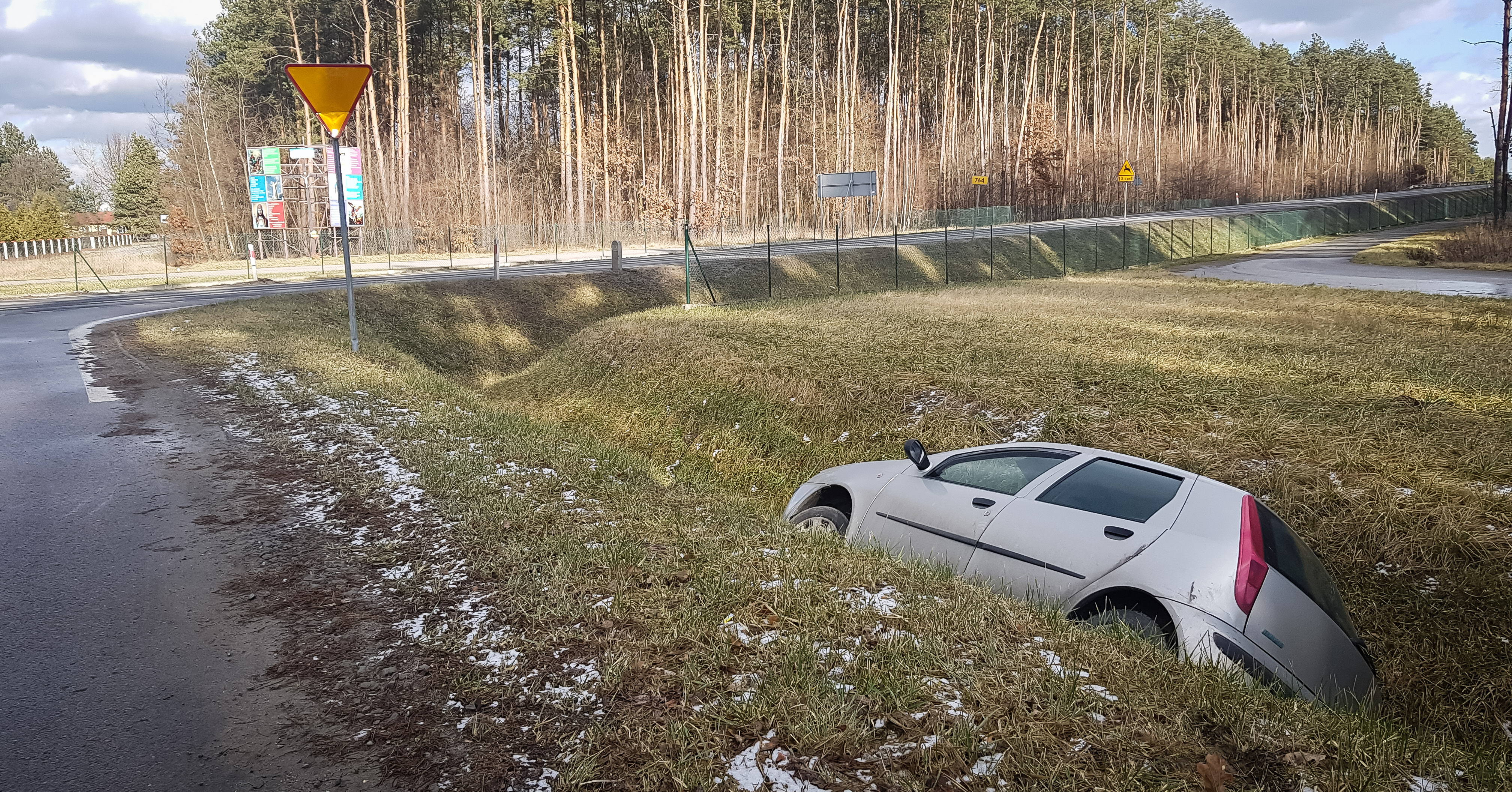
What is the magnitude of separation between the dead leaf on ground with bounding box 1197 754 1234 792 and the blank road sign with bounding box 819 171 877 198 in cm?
2447

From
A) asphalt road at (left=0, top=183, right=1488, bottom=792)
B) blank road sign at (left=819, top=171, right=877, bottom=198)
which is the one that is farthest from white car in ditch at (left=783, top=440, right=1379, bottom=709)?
blank road sign at (left=819, top=171, right=877, bottom=198)

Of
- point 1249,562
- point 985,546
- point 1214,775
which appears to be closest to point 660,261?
point 985,546

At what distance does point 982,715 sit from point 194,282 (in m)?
34.2

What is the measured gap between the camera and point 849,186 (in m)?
27.4

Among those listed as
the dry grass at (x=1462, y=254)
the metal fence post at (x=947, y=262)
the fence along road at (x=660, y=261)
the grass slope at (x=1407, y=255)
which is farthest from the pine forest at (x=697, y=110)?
the dry grass at (x=1462, y=254)

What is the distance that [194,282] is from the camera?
30812 millimetres

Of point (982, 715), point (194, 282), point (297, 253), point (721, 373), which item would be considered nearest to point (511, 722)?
point (982, 715)

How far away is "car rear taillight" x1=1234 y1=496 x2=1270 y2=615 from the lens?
14.0ft

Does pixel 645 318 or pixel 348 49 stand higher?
pixel 348 49

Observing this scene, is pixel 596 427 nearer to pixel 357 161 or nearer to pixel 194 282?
pixel 194 282

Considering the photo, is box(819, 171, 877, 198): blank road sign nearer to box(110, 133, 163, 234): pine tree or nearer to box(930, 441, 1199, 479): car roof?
box(930, 441, 1199, 479): car roof

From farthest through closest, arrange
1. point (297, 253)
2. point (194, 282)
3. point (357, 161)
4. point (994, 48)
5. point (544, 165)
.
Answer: point (994, 48), point (544, 165), point (297, 253), point (357, 161), point (194, 282)

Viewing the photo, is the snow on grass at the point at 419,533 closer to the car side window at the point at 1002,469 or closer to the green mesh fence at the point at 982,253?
the car side window at the point at 1002,469

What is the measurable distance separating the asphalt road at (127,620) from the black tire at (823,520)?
143 inches
